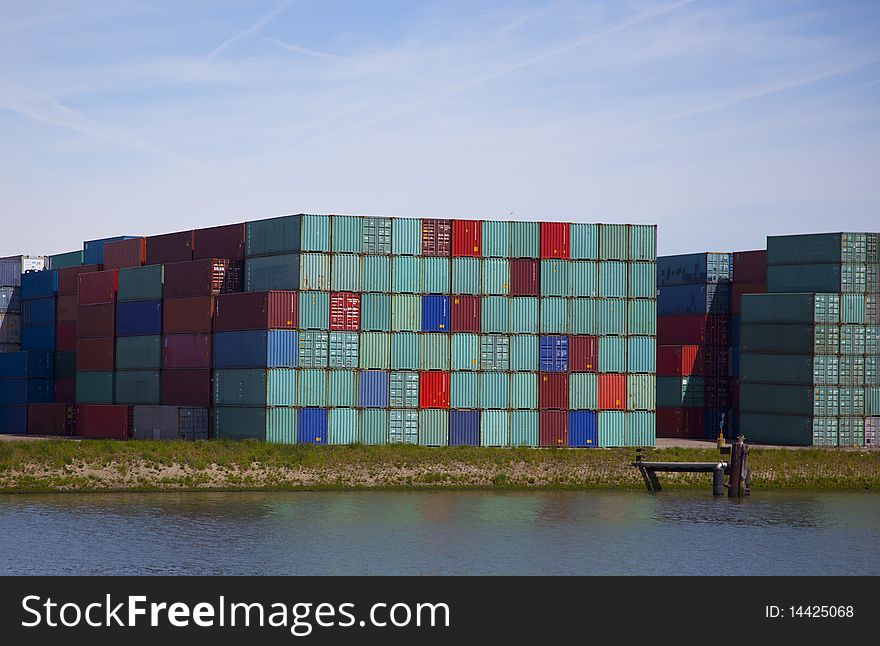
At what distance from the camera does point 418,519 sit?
63906mm

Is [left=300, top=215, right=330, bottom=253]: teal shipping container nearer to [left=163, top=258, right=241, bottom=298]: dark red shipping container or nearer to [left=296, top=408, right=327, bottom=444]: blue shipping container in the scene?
[left=163, top=258, right=241, bottom=298]: dark red shipping container

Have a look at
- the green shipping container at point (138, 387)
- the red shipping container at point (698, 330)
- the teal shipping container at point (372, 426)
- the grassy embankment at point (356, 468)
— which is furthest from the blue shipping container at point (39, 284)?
the red shipping container at point (698, 330)

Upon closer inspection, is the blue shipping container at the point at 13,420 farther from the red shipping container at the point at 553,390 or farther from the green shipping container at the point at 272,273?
the red shipping container at the point at 553,390

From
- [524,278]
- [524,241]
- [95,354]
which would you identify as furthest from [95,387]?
[524,241]

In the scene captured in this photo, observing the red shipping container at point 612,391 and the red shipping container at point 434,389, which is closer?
the red shipping container at point 434,389

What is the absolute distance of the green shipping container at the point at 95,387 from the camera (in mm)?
90688

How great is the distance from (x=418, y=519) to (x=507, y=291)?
2280 cm

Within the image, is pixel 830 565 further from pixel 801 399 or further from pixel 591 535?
pixel 801 399

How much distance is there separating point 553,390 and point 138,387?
1100 inches

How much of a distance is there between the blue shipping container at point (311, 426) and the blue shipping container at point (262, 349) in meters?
3.04

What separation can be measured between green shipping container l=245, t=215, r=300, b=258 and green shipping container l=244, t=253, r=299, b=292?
387mm

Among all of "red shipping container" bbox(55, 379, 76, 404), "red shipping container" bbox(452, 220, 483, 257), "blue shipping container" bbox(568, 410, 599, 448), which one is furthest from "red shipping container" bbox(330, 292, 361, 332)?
"red shipping container" bbox(55, 379, 76, 404)

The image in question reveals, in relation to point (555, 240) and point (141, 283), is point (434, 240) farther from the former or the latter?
point (141, 283)

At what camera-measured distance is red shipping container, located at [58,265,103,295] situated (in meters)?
101
